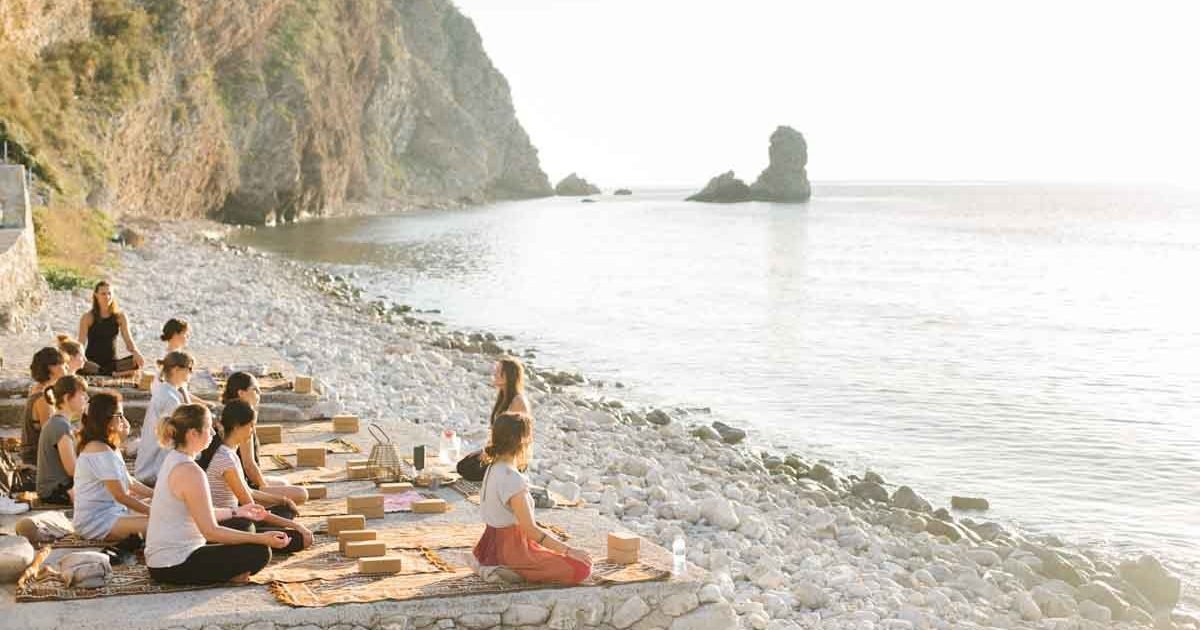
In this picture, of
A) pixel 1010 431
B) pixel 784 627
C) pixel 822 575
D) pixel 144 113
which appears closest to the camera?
pixel 784 627

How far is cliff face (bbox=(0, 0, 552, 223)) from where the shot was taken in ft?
155

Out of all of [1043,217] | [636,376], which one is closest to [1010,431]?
[636,376]

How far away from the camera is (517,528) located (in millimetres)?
8719

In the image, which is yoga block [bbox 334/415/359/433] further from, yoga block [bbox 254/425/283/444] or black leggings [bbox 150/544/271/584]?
black leggings [bbox 150/544/271/584]

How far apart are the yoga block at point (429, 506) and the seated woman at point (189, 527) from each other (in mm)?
2338

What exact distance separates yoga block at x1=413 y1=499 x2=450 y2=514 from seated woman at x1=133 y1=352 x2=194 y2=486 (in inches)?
94.1

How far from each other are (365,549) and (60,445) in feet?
10.0

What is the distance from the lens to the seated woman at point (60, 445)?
10.2 m

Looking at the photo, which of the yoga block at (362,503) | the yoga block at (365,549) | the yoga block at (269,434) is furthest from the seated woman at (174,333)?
the yoga block at (365,549)

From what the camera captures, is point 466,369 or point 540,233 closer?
A: point 466,369

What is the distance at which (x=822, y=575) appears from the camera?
12.2 m

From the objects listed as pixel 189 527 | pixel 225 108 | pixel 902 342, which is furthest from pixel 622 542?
pixel 225 108

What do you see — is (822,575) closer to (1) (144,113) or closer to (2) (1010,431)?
(2) (1010,431)

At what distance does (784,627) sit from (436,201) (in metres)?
139
